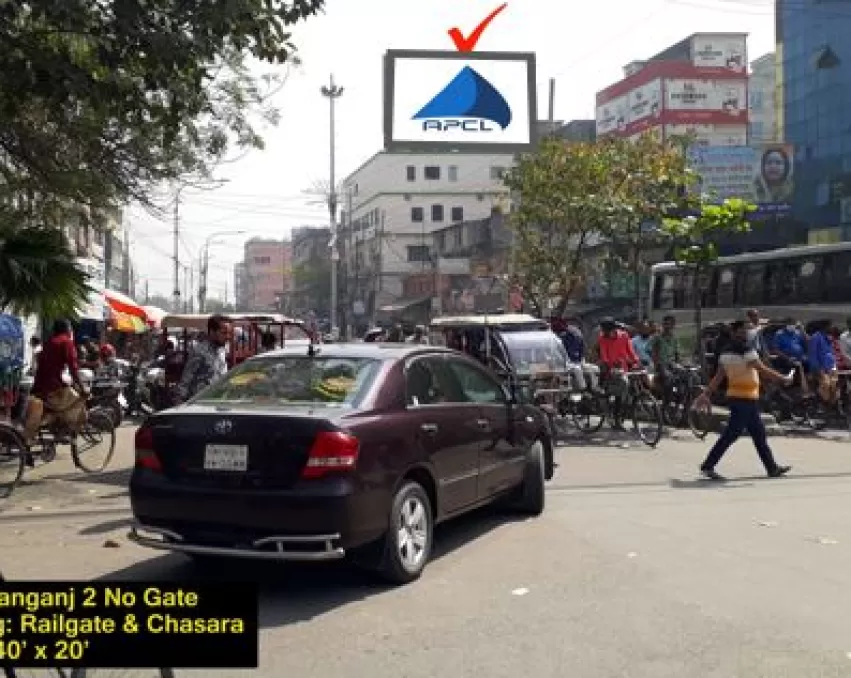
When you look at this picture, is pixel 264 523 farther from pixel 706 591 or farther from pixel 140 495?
pixel 706 591

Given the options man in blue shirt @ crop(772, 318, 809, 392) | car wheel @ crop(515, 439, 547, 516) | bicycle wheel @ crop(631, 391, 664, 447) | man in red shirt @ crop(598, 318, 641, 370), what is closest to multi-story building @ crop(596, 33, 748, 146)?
man in blue shirt @ crop(772, 318, 809, 392)

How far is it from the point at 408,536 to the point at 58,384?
20.0ft

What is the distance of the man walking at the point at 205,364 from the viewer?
406 inches

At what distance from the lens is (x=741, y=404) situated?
11.0 m

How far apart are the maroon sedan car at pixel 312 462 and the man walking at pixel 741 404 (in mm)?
4656

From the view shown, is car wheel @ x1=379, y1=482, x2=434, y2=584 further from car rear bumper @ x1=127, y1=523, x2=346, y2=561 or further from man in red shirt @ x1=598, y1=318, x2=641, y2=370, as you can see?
man in red shirt @ x1=598, y1=318, x2=641, y2=370

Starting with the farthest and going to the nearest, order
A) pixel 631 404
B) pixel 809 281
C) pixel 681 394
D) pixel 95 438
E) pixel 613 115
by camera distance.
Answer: pixel 613 115 → pixel 809 281 → pixel 681 394 → pixel 631 404 → pixel 95 438

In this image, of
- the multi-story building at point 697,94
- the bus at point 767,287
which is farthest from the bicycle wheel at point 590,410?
the multi-story building at point 697,94

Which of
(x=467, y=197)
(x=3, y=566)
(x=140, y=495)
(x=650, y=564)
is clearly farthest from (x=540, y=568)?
(x=467, y=197)

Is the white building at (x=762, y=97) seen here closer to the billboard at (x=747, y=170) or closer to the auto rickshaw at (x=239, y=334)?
the billboard at (x=747, y=170)

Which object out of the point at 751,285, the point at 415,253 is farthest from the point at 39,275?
the point at 415,253

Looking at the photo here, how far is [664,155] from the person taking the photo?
67.0 feet

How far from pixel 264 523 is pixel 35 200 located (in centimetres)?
1032

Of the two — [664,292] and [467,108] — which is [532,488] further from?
[664,292]
